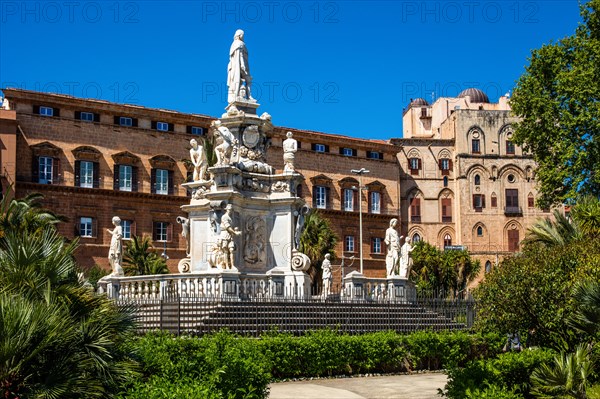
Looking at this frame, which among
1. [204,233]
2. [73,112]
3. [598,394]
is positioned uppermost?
[73,112]

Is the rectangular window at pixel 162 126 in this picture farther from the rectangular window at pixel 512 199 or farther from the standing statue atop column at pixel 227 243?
the standing statue atop column at pixel 227 243

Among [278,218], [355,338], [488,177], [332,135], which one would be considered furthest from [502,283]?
[488,177]

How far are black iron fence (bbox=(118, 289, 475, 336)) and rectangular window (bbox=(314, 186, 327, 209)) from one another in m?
36.7

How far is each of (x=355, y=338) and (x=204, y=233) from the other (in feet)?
22.1

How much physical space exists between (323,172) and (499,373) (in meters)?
51.3

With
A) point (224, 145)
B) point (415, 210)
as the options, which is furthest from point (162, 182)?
point (224, 145)

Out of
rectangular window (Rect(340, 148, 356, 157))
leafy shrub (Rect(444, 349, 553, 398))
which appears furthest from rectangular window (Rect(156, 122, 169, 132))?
leafy shrub (Rect(444, 349, 553, 398))

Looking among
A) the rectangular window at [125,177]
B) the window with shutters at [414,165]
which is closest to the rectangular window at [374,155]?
the window with shutters at [414,165]

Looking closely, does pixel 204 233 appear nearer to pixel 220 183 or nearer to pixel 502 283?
pixel 220 183

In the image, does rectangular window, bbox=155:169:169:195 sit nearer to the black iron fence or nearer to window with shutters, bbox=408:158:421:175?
window with shutters, bbox=408:158:421:175

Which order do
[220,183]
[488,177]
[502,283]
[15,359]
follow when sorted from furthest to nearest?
[488,177]
[220,183]
[502,283]
[15,359]

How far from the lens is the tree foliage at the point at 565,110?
32.4 m

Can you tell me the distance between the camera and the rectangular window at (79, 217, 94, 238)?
168 ft

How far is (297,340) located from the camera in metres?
17.6
